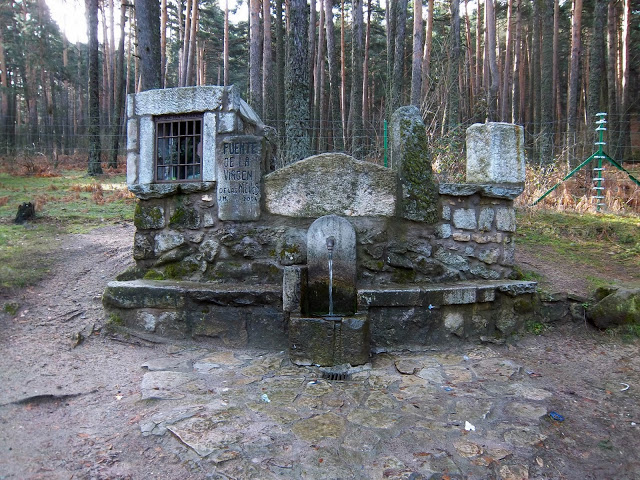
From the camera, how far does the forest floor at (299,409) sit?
2385 mm

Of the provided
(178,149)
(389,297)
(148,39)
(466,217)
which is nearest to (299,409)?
(389,297)

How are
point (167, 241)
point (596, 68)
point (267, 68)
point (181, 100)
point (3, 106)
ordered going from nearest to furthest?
point (181, 100)
point (167, 241)
point (596, 68)
point (267, 68)
point (3, 106)

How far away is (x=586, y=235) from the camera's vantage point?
251 inches

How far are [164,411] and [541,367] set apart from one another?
2785 millimetres

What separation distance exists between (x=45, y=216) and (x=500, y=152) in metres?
6.61

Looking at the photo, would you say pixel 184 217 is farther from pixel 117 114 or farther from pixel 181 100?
pixel 117 114

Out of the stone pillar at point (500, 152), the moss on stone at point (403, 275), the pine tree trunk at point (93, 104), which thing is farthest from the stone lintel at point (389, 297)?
the pine tree trunk at point (93, 104)

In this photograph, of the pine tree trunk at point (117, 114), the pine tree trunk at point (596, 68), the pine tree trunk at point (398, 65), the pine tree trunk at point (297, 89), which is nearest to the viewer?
the pine tree trunk at point (297, 89)

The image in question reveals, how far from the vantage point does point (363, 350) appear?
3.63 m

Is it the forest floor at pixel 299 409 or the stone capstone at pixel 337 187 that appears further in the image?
the stone capstone at pixel 337 187

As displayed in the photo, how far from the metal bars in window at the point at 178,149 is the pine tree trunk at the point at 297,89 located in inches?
163

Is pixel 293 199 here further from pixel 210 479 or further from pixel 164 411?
pixel 210 479

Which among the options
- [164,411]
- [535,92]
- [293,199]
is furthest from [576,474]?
[535,92]

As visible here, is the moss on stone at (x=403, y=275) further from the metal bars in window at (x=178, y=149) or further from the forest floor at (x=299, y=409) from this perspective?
the metal bars in window at (x=178, y=149)
